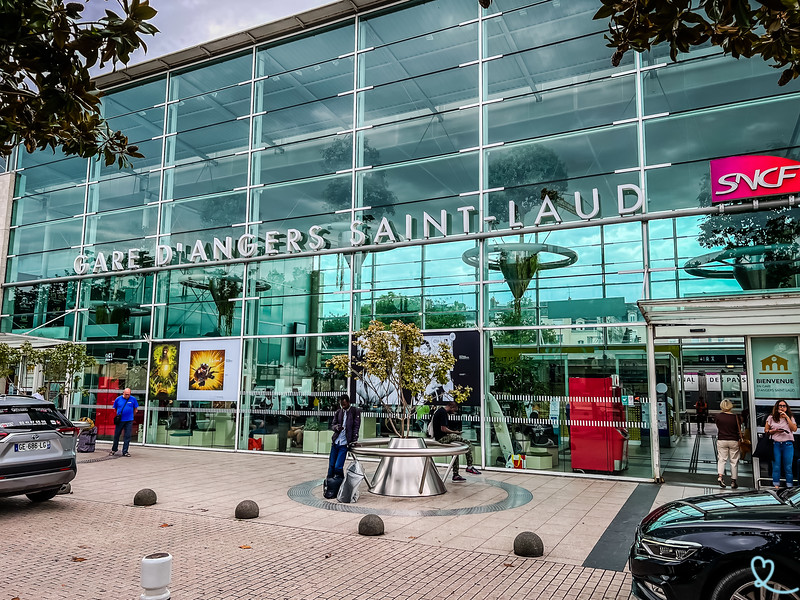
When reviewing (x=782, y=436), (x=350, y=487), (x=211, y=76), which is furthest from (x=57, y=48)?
(x=211, y=76)

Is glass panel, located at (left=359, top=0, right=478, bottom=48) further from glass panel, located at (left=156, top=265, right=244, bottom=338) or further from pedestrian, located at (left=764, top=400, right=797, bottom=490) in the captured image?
pedestrian, located at (left=764, top=400, right=797, bottom=490)

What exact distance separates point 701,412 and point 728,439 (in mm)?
4443

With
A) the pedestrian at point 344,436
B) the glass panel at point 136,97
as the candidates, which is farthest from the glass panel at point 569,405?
the glass panel at point 136,97

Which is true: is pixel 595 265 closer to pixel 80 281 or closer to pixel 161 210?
pixel 161 210

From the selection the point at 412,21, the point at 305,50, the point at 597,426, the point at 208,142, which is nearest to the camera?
the point at 597,426

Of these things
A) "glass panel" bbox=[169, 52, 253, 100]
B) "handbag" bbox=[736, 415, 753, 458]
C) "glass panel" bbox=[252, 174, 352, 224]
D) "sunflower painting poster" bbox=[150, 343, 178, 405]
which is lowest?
"handbag" bbox=[736, 415, 753, 458]

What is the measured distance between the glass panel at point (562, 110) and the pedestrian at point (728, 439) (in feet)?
21.8

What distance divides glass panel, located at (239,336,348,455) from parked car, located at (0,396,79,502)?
22.5ft

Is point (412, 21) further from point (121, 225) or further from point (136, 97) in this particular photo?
point (121, 225)

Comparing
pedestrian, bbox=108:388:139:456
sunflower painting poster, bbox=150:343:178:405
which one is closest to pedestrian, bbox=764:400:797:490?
pedestrian, bbox=108:388:139:456

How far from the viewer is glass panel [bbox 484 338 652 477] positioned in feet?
40.5

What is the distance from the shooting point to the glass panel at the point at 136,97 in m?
20.6

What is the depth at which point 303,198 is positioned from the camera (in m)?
17.0

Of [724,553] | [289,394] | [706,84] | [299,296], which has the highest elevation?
[706,84]
